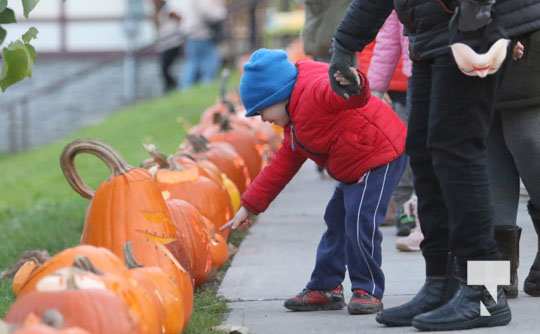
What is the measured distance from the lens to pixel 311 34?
8.44 m

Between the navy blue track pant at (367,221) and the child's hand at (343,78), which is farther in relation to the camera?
the navy blue track pant at (367,221)

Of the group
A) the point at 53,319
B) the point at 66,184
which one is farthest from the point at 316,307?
the point at 66,184

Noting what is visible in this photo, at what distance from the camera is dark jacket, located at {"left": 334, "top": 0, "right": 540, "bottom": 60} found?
475 centimetres

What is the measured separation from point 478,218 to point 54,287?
1499 mm

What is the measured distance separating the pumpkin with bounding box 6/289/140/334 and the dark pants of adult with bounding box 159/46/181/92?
1830cm

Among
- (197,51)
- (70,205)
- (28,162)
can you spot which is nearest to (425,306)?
(70,205)

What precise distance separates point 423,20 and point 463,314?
1.02m

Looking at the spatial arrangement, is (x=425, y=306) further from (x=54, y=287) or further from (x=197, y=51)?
(x=197, y=51)

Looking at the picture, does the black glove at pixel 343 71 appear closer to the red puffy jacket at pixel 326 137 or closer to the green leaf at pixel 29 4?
the red puffy jacket at pixel 326 137

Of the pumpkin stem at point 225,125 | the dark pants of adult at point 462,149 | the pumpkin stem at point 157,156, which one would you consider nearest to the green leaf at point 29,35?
the dark pants of adult at point 462,149

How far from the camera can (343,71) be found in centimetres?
492

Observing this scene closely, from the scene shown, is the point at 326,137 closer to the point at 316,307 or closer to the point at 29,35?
the point at 316,307

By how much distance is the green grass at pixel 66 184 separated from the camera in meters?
6.67

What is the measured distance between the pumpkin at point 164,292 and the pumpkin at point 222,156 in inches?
135
